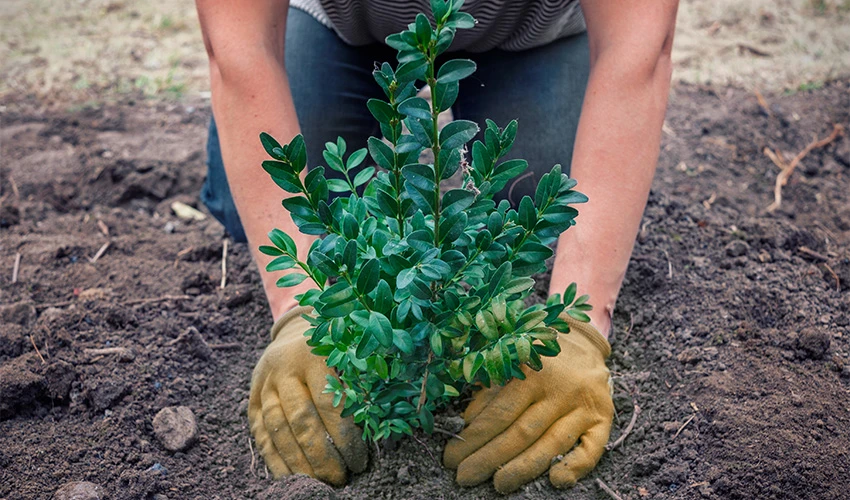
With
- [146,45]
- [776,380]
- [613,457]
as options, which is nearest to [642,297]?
[776,380]

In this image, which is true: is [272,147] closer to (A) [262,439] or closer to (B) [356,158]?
(B) [356,158]

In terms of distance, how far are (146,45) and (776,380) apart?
3868 mm

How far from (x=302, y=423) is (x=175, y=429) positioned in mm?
359

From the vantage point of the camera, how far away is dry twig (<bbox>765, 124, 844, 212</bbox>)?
2986mm

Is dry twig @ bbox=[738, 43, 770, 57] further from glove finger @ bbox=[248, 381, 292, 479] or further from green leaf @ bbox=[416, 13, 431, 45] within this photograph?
green leaf @ bbox=[416, 13, 431, 45]

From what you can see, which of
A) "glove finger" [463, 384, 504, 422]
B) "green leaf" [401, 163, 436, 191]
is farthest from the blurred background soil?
"green leaf" [401, 163, 436, 191]

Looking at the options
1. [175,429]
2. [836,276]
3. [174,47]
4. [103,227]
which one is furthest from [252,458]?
[174,47]

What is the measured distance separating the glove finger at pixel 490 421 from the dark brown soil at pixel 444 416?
7 centimetres

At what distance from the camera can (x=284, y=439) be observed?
1.85 m

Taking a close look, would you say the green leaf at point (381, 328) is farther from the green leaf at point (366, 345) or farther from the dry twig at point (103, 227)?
the dry twig at point (103, 227)

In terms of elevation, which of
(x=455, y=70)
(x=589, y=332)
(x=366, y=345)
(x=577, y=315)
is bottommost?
(x=589, y=332)

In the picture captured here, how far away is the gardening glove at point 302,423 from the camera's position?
71.4 inches

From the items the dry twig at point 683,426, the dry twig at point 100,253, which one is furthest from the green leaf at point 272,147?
the dry twig at point 100,253

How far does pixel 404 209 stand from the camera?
1.42 m
